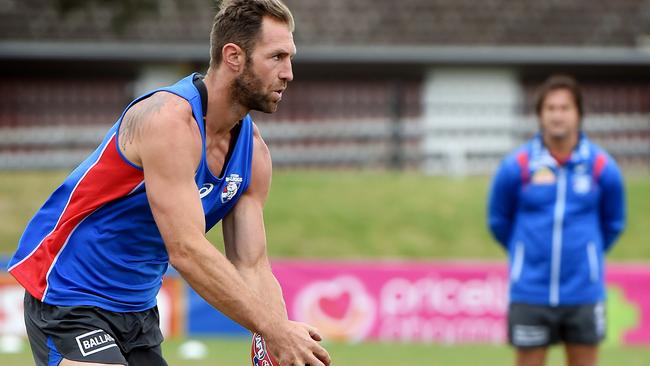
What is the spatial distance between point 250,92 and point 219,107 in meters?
0.14

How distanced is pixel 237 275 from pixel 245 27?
3.07 ft

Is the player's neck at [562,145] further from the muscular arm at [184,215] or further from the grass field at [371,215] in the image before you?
the grass field at [371,215]

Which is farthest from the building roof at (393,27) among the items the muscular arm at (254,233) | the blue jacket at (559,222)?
the muscular arm at (254,233)

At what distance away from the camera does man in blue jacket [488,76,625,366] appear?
7102 millimetres

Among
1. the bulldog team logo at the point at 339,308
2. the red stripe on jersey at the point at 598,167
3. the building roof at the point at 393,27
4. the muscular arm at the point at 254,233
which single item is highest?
the building roof at the point at 393,27

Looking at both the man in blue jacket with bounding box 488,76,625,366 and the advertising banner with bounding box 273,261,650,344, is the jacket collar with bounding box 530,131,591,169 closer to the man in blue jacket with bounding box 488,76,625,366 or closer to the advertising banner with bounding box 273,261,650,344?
the man in blue jacket with bounding box 488,76,625,366

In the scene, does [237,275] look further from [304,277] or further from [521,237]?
[304,277]

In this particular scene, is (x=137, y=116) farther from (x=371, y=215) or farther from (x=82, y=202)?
(x=371, y=215)

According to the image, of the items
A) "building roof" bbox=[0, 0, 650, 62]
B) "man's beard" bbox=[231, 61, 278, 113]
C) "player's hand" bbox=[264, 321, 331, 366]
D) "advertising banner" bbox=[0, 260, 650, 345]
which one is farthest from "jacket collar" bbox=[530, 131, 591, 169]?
"building roof" bbox=[0, 0, 650, 62]

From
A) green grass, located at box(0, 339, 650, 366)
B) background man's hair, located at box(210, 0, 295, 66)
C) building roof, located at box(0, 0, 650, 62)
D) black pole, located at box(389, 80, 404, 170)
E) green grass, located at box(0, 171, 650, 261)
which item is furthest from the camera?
building roof, located at box(0, 0, 650, 62)

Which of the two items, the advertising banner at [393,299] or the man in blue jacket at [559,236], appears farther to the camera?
the advertising banner at [393,299]

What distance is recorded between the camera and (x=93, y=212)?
178 inches

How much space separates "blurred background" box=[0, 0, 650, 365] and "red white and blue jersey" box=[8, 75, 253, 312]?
6.18 m

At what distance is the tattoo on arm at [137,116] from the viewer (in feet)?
14.2
